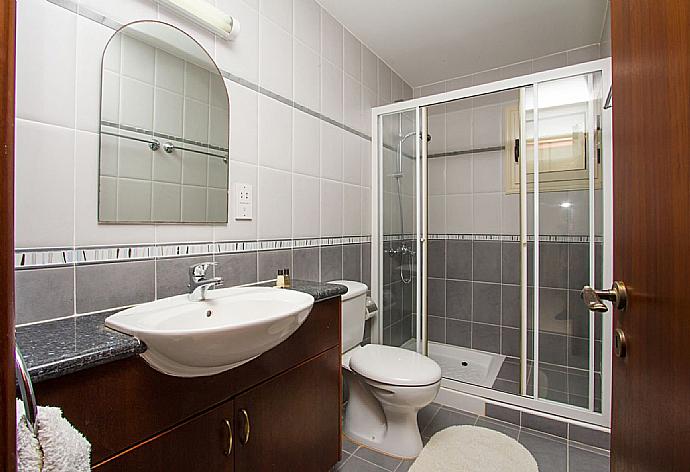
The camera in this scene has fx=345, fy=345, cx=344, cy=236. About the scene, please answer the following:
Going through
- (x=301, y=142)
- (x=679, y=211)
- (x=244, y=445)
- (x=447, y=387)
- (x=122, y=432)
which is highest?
(x=301, y=142)

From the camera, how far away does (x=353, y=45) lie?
2305 mm

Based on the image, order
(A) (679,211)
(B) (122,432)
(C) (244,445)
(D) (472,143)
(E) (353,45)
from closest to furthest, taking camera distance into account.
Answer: (A) (679,211) → (B) (122,432) → (C) (244,445) → (E) (353,45) → (D) (472,143)

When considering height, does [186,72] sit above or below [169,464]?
above

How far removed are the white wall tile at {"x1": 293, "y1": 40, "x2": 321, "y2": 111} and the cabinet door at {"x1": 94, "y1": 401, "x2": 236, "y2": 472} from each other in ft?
4.95

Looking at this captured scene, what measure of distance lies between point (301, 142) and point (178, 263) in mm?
918

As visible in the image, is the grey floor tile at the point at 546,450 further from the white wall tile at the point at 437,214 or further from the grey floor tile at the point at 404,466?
the white wall tile at the point at 437,214

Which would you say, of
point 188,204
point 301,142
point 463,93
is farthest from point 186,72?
point 463,93

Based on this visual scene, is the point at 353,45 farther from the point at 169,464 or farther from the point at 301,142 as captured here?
the point at 169,464

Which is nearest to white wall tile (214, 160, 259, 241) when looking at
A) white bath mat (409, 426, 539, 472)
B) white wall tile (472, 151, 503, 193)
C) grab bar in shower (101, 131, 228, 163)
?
grab bar in shower (101, 131, 228, 163)

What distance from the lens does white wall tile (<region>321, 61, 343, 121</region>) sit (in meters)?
2.03

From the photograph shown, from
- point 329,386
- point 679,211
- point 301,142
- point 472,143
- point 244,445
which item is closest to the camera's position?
point 679,211

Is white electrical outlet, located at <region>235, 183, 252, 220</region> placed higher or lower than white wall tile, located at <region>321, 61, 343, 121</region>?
lower

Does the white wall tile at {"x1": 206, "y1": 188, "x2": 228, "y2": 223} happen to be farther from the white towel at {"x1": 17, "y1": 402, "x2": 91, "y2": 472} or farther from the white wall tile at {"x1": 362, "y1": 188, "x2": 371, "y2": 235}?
the white wall tile at {"x1": 362, "y1": 188, "x2": 371, "y2": 235}

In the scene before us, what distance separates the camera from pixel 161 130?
1.24 meters
